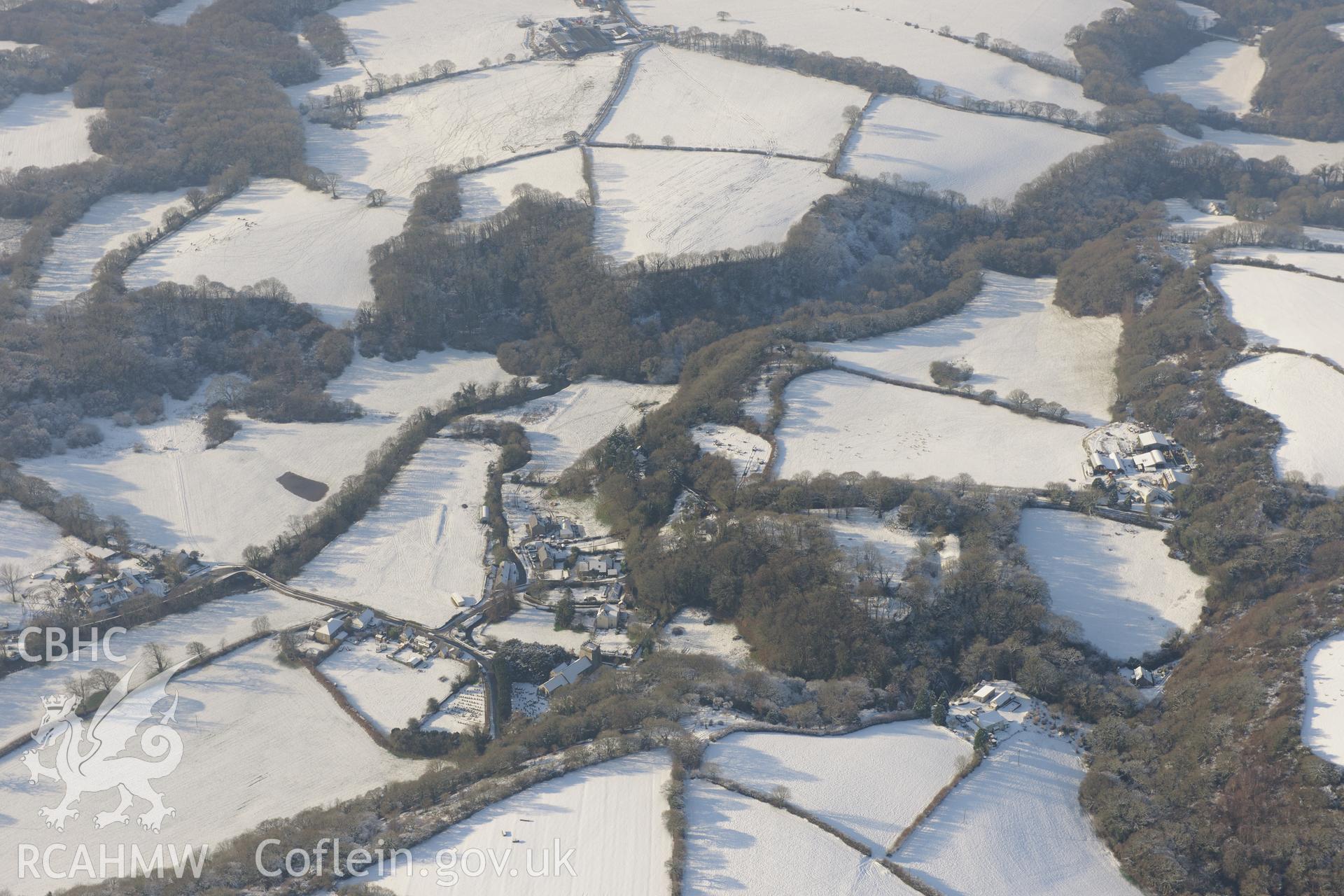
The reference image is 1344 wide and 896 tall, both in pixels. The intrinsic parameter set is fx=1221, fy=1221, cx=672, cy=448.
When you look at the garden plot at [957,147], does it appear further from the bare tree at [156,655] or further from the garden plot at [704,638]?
A: the bare tree at [156,655]

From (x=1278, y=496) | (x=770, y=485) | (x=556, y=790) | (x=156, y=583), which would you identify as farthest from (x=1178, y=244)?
(x=156, y=583)

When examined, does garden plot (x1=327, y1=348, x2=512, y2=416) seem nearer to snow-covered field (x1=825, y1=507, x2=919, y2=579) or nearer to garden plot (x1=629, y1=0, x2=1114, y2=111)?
snow-covered field (x1=825, y1=507, x2=919, y2=579)

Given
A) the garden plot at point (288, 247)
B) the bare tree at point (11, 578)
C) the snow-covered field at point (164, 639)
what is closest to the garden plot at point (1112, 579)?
the snow-covered field at point (164, 639)

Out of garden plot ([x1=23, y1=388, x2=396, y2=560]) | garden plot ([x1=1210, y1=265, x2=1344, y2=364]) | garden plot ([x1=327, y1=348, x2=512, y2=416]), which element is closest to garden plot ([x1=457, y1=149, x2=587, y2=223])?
garden plot ([x1=327, y1=348, x2=512, y2=416])

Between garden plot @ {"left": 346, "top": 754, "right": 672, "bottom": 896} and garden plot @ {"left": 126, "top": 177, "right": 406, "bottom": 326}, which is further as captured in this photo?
garden plot @ {"left": 126, "top": 177, "right": 406, "bottom": 326}

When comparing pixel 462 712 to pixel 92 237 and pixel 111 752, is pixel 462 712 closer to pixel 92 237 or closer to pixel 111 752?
pixel 111 752
